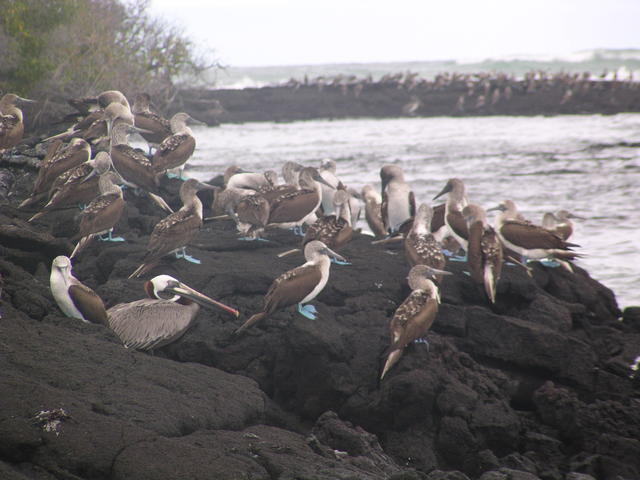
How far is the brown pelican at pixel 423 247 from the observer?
8125 millimetres

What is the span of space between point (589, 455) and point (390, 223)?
5262 mm

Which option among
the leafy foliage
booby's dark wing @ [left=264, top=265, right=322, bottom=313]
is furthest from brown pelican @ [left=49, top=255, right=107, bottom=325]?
the leafy foliage

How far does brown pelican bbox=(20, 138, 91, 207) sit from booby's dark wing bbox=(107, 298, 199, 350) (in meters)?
3.80

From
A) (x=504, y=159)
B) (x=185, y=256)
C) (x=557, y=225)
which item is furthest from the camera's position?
(x=504, y=159)

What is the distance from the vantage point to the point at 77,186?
9.46m

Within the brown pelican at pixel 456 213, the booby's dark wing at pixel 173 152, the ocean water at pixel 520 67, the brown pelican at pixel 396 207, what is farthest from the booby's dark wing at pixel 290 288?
the ocean water at pixel 520 67

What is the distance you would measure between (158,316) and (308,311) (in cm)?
155

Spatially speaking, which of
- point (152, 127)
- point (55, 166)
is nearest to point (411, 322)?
point (55, 166)

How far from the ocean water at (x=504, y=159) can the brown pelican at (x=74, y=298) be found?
7.33 metres

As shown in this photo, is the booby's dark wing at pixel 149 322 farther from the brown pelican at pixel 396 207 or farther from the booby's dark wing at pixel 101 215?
the brown pelican at pixel 396 207

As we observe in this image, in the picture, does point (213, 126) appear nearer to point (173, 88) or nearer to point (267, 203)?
point (173, 88)

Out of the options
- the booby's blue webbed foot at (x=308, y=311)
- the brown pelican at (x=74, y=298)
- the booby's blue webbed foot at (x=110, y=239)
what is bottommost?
the booby's blue webbed foot at (x=308, y=311)

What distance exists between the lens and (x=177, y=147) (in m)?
10.7

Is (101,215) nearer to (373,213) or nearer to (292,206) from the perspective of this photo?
(292,206)
